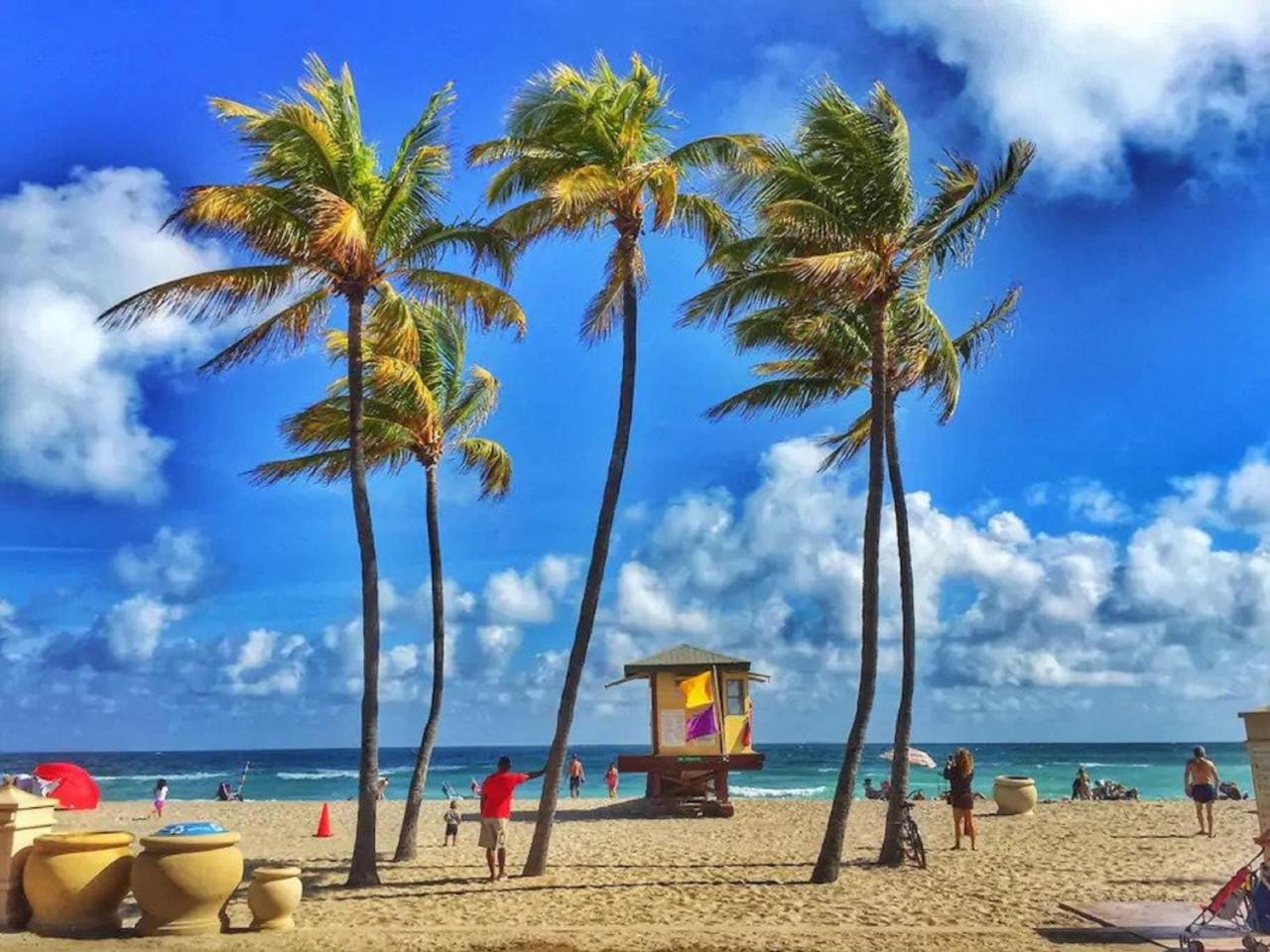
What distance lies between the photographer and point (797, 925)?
408 inches

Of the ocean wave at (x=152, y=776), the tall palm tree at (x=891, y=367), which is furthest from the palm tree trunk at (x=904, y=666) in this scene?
the ocean wave at (x=152, y=776)

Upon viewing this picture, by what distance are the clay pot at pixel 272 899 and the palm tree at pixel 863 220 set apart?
21.2 feet

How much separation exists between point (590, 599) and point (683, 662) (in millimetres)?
11020

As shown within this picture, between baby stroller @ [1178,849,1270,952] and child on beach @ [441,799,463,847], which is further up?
baby stroller @ [1178,849,1270,952]

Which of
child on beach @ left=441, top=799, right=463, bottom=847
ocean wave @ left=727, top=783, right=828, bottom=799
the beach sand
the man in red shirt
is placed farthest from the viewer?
ocean wave @ left=727, top=783, right=828, bottom=799

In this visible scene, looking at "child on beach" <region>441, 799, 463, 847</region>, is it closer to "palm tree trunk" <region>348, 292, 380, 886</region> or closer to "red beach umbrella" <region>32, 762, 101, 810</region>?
"palm tree trunk" <region>348, 292, 380, 886</region>

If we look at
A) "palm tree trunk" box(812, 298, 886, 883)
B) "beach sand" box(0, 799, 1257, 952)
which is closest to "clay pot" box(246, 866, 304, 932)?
"beach sand" box(0, 799, 1257, 952)

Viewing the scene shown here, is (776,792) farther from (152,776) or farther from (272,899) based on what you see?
(152,776)

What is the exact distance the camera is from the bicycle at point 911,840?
46.5 feet

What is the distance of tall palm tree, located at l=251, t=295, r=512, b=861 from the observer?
15.2 metres

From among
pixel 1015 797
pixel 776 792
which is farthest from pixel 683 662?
pixel 776 792

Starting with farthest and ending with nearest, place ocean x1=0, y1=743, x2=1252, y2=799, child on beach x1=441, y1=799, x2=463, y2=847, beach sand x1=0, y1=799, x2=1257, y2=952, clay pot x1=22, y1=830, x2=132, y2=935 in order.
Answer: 1. ocean x1=0, y1=743, x2=1252, y2=799
2. child on beach x1=441, y1=799, x2=463, y2=847
3. clay pot x1=22, y1=830, x2=132, y2=935
4. beach sand x1=0, y1=799, x2=1257, y2=952

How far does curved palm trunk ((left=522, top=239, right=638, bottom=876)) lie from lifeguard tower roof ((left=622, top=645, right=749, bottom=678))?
10.1m

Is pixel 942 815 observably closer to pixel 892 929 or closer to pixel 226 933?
pixel 892 929
